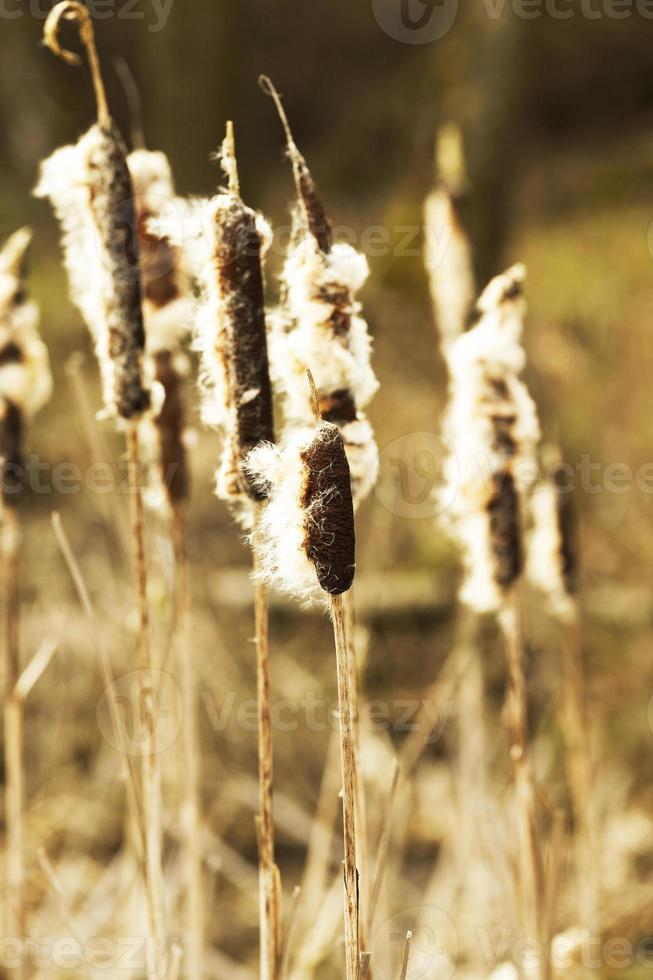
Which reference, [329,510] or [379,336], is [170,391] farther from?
[379,336]

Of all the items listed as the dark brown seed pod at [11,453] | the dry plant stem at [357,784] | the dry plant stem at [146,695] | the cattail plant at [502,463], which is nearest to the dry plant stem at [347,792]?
the dry plant stem at [357,784]

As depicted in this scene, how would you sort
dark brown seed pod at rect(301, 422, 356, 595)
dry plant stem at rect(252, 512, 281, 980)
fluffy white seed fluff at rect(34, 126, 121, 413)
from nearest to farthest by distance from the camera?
dark brown seed pod at rect(301, 422, 356, 595), dry plant stem at rect(252, 512, 281, 980), fluffy white seed fluff at rect(34, 126, 121, 413)

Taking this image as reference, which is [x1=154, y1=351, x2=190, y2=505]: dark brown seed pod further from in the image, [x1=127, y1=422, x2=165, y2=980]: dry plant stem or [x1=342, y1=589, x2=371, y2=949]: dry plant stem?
[x1=342, y1=589, x2=371, y2=949]: dry plant stem

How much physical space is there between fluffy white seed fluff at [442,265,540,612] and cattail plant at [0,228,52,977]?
43 cm

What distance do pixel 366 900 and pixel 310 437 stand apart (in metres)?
0.44

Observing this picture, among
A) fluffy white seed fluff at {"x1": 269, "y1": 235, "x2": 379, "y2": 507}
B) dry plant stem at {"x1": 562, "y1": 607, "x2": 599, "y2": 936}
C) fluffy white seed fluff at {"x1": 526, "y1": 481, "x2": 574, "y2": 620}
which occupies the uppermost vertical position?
fluffy white seed fluff at {"x1": 269, "y1": 235, "x2": 379, "y2": 507}

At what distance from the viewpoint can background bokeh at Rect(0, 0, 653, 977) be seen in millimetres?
1938

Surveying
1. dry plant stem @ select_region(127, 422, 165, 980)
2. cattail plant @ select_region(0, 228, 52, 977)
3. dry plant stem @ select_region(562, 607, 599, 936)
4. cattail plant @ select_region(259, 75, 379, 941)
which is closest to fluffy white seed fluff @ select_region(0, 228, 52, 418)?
cattail plant @ select_region(0, 228, 52, 977)

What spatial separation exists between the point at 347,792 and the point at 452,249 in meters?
0.91

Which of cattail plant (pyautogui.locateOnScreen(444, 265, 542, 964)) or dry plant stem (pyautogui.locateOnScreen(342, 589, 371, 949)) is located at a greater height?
cattail plant (pyautogui.locateOnScreen(444, 265, 542, 964))

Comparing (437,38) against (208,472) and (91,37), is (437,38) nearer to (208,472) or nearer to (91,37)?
(208,472)

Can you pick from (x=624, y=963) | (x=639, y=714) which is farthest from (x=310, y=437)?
(x=639, y=714)

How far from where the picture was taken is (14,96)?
324 cm

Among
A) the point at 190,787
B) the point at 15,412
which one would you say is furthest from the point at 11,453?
the point at 190,787
